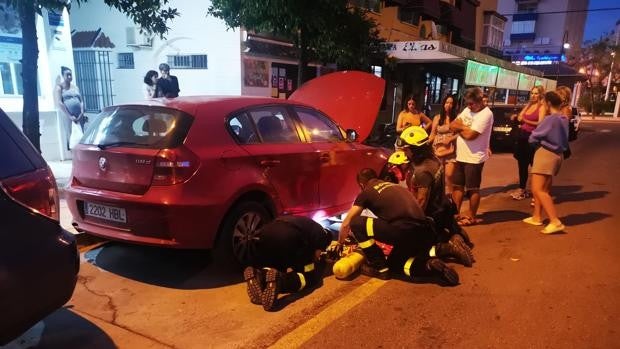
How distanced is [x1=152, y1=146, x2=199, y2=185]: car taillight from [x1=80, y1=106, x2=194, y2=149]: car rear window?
0.10 meters

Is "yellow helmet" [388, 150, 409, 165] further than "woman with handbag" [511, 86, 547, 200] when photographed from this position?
No

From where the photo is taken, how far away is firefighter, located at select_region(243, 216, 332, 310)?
11.9 feet

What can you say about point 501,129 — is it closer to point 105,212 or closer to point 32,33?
point 32,33

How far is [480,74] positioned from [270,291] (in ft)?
51.1

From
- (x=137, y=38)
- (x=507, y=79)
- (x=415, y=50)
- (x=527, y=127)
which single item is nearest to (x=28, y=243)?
(x=527, y=127)

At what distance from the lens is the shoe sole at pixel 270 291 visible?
355 centimetres

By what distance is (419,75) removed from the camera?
2117cm

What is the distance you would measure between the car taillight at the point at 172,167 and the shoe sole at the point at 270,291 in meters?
Result: 1.03

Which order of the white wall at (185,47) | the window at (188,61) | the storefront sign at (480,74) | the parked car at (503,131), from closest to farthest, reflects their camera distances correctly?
the white wall at (185,47), the window at (188,61), the parked car at (503,131), the storefront sign at (480,74)

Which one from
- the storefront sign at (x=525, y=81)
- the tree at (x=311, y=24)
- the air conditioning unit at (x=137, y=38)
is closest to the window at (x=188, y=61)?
the air conditioning unit at (x=137, y=38)

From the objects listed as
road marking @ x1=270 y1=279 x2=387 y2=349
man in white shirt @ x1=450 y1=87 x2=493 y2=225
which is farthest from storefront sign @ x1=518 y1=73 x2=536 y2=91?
road marking @ x1=270 y1=279 x2=387 y2=349

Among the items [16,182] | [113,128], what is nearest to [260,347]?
[16,182]

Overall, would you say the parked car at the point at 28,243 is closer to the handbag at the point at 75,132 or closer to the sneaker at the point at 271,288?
the sneaker at the point at 271,288

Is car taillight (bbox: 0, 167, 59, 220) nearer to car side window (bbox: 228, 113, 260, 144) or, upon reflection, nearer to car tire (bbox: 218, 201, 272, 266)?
car tire (bbox: 218, 201, 272, 266)
